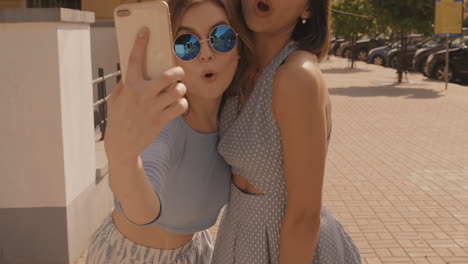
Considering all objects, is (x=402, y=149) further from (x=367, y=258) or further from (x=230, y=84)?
(x=230, y=84)

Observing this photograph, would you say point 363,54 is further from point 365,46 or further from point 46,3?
point 46,3

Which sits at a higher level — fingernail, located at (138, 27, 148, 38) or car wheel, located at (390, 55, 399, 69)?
fingernail, located at (138, 27, 148, 38)

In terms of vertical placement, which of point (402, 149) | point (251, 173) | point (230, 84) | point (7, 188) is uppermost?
point (230, 84)

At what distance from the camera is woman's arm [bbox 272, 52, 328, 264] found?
172 centimetres

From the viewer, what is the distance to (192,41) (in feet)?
5.62

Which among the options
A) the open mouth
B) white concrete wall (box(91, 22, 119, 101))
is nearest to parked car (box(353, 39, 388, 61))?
white concrete wall (box(91, 22, 119, 101))

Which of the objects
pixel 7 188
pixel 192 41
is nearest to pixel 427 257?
pixel 7 188

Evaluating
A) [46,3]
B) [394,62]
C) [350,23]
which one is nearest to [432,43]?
[394,62]

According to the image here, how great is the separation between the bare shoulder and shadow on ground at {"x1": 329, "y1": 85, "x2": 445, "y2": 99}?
16.5m

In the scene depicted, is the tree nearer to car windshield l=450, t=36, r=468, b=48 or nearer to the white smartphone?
car windshield l=450, t=36, r=468, b=48

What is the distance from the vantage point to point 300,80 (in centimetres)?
172

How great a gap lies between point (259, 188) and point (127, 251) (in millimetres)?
463

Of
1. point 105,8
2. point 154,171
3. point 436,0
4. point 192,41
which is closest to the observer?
point 154,171

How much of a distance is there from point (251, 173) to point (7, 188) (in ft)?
9.26
